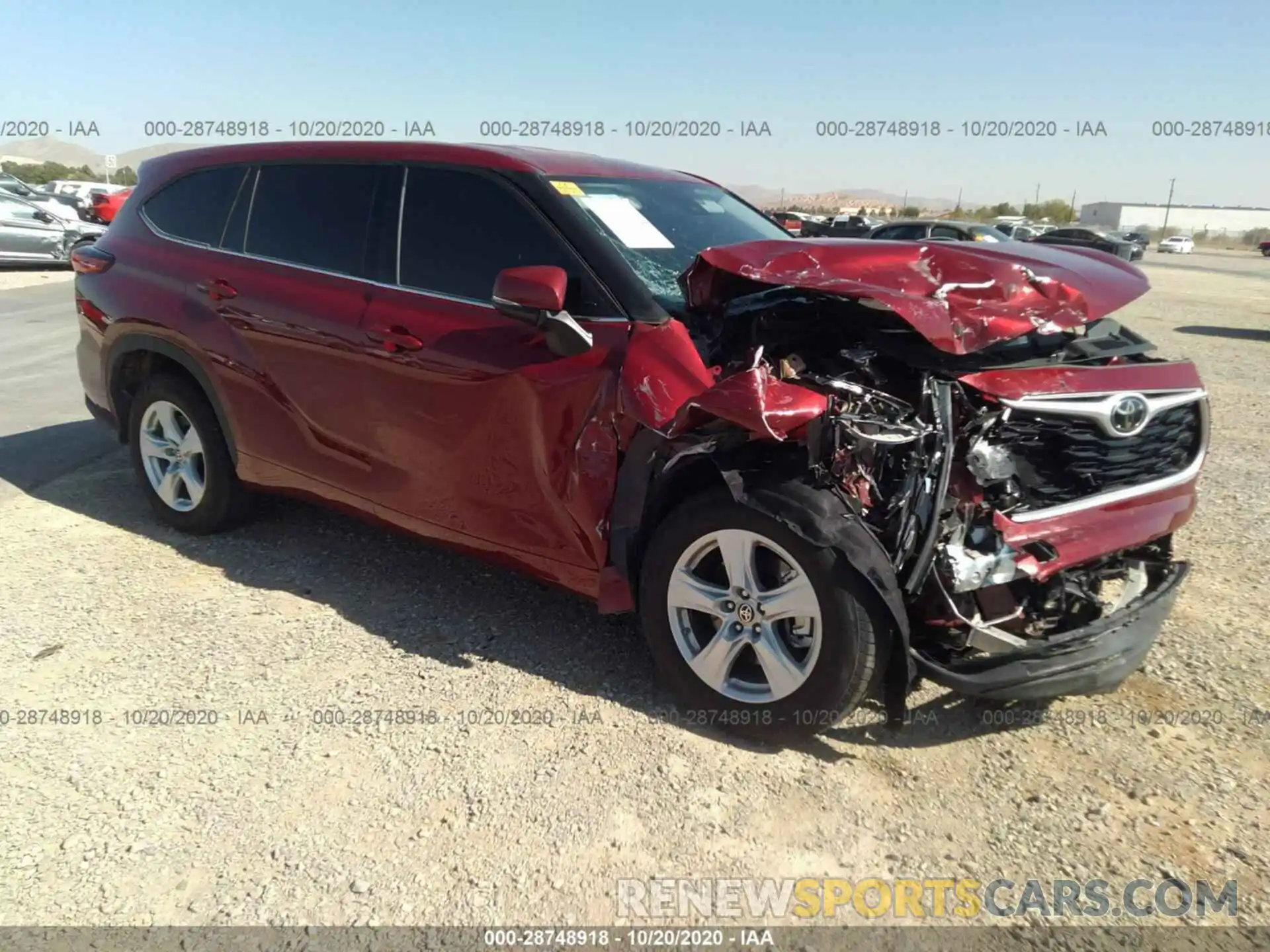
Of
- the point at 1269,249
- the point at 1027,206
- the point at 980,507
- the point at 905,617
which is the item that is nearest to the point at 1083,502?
the point at 980,507

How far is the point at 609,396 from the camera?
121 inches

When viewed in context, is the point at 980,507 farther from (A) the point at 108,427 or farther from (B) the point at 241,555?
(A) the point at 108,427

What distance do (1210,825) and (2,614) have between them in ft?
14.7

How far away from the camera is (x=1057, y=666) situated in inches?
107

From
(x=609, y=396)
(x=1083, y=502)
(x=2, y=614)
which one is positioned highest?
(x=609, y=396)

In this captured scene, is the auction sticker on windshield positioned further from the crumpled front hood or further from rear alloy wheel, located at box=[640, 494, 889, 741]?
rear alloy wheel, located at box=[640, 494, 889, 741]

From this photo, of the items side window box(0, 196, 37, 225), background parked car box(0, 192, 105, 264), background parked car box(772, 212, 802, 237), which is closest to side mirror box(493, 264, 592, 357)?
background parked car box(772, 212, 802, 237)

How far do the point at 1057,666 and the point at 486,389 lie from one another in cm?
208

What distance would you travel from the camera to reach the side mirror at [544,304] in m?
2.99

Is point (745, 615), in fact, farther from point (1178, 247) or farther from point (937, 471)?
point (1178, 247)

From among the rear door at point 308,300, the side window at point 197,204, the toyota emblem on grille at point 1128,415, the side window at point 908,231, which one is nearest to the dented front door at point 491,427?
the rear door at point 308,300

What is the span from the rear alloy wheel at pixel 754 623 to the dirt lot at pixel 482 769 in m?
0.16

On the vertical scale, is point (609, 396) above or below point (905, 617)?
above

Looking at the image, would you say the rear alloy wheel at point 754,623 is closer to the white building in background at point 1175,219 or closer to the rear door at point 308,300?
the rear door at point 308,300
